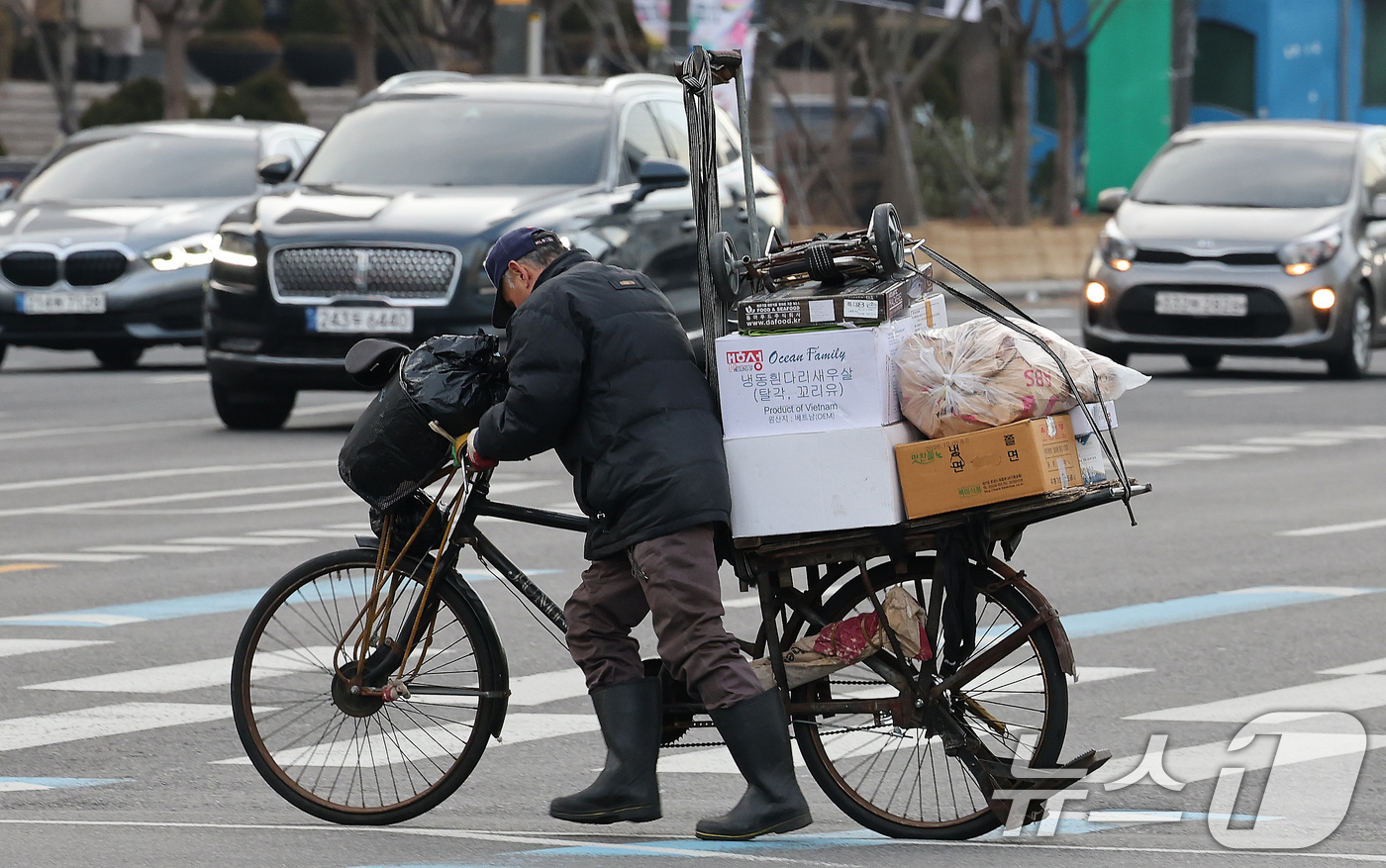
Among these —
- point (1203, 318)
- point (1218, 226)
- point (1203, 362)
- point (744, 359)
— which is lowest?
point (1203, 362)

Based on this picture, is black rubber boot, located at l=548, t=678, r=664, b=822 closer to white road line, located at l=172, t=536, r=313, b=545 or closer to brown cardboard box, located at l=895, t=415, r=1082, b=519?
brown cardboard box, located at l=895, t=415, r=1082, b=519

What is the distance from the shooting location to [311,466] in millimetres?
13359

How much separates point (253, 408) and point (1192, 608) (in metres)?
7.58

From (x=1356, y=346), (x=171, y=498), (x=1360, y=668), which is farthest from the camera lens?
(x=1356, y=346)

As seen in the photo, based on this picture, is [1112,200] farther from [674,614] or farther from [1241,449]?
[674,614]

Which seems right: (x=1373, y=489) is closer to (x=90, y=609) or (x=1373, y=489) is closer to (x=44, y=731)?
(x=90, y=609)

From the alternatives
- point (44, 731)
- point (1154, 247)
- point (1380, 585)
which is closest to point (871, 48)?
point (1154, 247)

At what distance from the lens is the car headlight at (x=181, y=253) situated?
60.5 feet

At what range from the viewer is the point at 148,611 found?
9.15 m

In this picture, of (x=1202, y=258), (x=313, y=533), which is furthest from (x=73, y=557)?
(x=1202, y=258)

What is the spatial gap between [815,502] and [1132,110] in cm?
4135

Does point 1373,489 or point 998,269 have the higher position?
point 1373,489

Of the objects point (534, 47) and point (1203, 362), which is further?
point (534, 47)

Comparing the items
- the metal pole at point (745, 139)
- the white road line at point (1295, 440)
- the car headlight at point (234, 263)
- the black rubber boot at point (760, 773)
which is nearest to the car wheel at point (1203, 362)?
the white road line at point (1295, 440)
